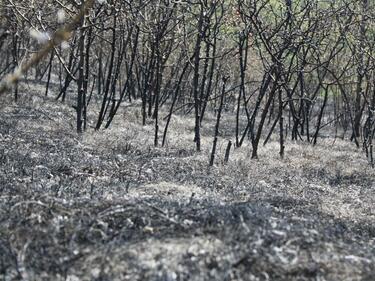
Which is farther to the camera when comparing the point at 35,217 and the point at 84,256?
the point at 35,217

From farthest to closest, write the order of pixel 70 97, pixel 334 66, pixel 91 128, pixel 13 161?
1. pixel 334 66
2. pixel 70 97
3. pixel 91 128
4. pixel 13 161

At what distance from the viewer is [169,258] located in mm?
3662

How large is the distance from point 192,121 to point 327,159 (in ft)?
23.8

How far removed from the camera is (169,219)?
431 cm

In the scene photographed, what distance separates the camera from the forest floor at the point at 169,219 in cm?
362

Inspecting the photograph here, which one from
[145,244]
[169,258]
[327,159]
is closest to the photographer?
[169,258]

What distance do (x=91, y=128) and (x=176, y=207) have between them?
8325 mm

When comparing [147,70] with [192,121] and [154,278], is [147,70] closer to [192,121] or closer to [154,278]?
[192,121]

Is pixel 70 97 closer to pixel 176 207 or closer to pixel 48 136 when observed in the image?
pixel 48 136

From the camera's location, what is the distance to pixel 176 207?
4.92 m

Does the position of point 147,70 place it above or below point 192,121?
above

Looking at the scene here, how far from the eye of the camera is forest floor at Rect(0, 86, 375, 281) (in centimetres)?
362

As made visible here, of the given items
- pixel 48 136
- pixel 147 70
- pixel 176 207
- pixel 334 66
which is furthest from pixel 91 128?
Result: pixel 334 66

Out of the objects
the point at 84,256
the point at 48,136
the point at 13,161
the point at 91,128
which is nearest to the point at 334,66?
the point at 91,128
